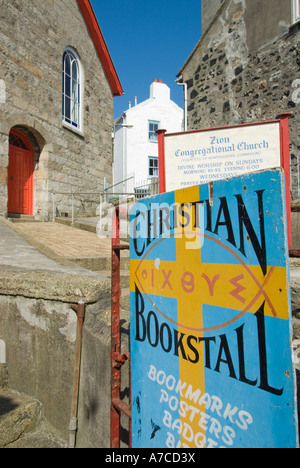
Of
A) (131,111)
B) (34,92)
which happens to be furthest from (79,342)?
(131,111)

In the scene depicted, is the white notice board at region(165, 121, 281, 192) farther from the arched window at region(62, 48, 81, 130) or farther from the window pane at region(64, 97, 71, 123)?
the window pane at region(64, 97, 71, 123)

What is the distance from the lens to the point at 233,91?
8.59 m

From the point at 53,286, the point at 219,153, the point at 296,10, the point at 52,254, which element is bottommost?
the point at 53,286

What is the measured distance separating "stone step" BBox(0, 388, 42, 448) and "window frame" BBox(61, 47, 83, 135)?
374 inches

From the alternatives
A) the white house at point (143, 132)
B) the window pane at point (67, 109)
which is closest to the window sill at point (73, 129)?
the window pane at point (67, 109)

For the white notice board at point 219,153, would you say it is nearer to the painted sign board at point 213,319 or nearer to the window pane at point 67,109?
the painted sign board at point 213,319

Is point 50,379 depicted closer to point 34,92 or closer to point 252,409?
point 252,409

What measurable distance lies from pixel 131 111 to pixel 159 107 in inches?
94.1

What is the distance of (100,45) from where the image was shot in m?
12.6

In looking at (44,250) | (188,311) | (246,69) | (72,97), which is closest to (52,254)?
(44,250)

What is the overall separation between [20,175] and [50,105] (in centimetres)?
245

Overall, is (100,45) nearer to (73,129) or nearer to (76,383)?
(73,129)

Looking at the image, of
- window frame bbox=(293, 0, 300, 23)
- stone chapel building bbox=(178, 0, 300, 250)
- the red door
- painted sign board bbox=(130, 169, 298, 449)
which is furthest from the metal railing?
painted sign board bbox=(130, 169, 298, 449)

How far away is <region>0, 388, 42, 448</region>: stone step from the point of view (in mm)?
2307
